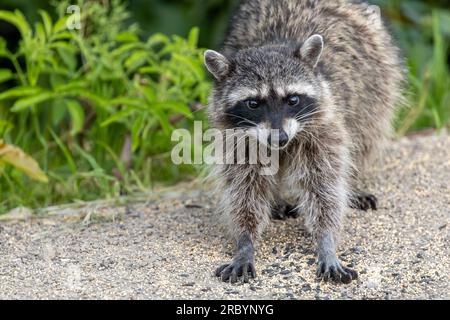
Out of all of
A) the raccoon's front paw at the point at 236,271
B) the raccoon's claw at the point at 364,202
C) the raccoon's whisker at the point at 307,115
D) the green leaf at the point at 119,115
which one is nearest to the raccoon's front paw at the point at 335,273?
the raccoon's front paw at the point at 236,271

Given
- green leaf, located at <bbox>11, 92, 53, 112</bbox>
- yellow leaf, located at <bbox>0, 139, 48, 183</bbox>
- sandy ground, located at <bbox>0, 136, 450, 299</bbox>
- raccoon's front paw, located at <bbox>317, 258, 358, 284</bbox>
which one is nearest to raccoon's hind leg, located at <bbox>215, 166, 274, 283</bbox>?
sandy ground, located at <bbox>0, 136, 450, 299</bbox>

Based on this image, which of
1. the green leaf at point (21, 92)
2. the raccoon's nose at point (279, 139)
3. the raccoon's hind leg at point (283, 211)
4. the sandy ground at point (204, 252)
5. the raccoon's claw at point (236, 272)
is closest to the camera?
the sandy ground at point (204, 252)

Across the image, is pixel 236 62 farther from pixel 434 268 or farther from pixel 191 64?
pixel 434 268

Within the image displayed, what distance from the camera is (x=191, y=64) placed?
5.76 metres

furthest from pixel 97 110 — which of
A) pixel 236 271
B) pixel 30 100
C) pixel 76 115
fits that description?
pixel 236 271

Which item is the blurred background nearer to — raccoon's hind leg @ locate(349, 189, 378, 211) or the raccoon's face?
the raccoon's face

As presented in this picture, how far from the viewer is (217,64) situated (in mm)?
4941

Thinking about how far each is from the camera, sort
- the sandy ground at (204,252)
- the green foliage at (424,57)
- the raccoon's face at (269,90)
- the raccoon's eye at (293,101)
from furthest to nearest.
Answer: the green foliage at (424,57)
the raccoon's eye at (293,101)
the raccoon's face at (269,90)
the sandy ground at (204,252)

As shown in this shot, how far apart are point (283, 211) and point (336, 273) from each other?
44.4 inches

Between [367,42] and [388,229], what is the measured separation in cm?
146

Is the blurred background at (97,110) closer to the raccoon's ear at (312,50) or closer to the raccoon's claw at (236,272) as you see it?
the raccoon's ear at (312,50)

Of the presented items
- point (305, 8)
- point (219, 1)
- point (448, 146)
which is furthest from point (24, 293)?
point (219, 1)

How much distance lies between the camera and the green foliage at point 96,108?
560 centimetres

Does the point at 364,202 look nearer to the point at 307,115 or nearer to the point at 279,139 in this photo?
the point at 307,115
